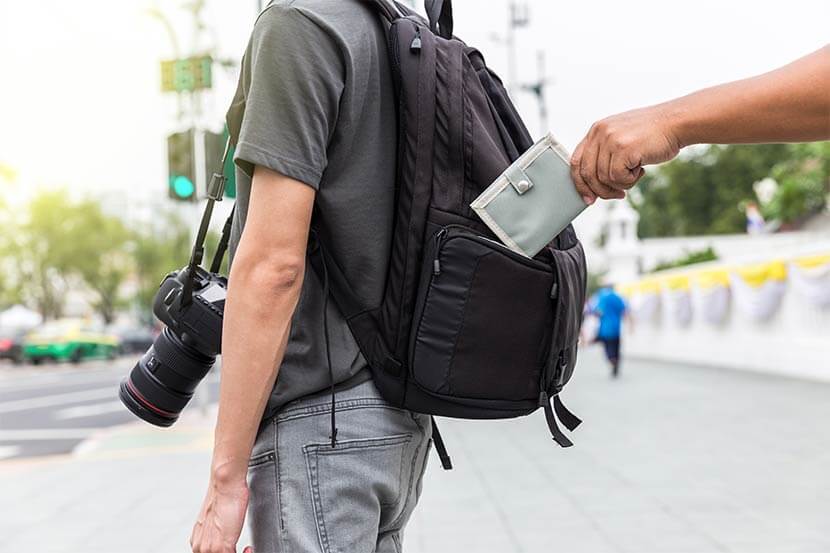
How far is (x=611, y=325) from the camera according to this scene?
→ 16.5 m

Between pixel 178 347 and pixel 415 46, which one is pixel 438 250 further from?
pixel 178 347

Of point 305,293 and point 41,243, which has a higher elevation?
point 305,293

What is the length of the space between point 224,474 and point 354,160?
1.77 ft

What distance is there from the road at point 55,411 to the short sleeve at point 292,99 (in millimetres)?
9520

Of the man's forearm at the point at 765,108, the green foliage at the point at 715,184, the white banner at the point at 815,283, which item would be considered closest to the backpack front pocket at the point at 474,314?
the man's forearm at the point at 765,108

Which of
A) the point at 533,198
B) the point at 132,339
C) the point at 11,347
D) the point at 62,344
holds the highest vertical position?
the point at 533,198

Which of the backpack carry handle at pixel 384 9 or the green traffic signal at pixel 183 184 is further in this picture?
the green traffic signal at pixel 183 184

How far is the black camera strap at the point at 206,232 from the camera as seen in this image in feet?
5.56

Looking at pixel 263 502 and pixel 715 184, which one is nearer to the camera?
pixel 263 502

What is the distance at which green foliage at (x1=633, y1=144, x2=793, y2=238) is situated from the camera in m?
55.6

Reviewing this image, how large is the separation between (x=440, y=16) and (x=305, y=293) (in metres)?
0.55

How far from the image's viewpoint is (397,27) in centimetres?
156

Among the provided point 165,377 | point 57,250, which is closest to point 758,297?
point 165,377

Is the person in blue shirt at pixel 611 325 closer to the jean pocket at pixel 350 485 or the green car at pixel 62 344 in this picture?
the jean pocket at pixel 350 485
